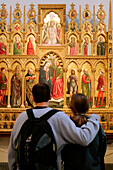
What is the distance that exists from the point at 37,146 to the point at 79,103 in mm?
703

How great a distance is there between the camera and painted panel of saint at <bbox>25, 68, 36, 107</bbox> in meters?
8.00

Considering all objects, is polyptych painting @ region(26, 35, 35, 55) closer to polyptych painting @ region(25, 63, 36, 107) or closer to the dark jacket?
polyptych painting @ region(25, 63, 36, 107)

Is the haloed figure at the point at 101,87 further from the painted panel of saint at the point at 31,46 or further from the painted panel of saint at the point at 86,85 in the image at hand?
the painted panel of saint at the point at 31,46

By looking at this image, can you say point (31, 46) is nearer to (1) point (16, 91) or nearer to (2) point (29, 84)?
(2) point (29, 84)

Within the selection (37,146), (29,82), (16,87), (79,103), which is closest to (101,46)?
(29,82)

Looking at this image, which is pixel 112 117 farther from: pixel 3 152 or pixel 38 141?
pixel 38 141

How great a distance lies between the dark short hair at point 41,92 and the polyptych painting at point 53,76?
541 centimetres

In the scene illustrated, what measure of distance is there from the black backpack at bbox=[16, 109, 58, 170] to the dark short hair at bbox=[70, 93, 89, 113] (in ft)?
0.92

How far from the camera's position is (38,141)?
242 centimetres

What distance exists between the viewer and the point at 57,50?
27.0ft

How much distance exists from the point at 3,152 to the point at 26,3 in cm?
584

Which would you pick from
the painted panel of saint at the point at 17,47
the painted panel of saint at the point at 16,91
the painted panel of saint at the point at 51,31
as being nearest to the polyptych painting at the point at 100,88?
the painted panel of saint at the point at 51,31

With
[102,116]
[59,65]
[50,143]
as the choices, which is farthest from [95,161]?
[59,65]

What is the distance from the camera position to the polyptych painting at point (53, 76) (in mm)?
8031
